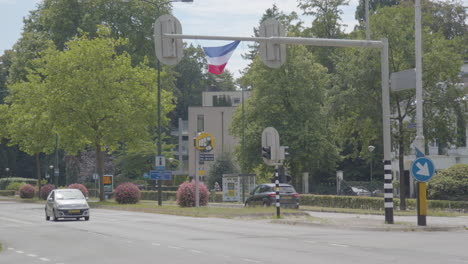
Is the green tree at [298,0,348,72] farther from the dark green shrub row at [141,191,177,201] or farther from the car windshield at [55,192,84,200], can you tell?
the car windshield at [55,192,84,200]

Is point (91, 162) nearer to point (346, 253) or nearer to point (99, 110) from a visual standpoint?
point (99, 110)

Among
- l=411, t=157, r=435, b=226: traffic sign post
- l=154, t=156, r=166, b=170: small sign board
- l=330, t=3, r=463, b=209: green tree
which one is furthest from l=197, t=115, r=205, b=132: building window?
l=411, t=157, r=435, b=226: traffic sign post

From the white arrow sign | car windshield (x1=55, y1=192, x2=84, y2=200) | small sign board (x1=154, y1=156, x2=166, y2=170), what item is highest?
small sign board (x1=154, y1=156, x2=166, y2=170)

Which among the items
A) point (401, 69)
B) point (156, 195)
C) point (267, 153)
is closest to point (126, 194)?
point (156, 195)

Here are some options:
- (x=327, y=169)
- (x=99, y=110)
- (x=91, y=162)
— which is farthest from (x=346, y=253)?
(x=91, y=162)

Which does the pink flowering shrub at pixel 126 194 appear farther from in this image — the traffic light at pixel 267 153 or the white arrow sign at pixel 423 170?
the white arrow sign at pixel 423 170

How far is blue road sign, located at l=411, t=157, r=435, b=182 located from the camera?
80.3 feet

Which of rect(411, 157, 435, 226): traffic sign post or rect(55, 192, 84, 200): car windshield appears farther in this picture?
rect(55, 192, 84, 200): car windshield

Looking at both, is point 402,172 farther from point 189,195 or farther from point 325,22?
point 325,22

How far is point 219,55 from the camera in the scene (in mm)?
24109

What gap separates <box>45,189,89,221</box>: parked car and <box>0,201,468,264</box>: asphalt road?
22.5 ft

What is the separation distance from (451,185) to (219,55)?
22.4m

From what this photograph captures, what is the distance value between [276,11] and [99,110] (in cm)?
5077

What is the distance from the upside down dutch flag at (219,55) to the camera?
2392 centimetres
